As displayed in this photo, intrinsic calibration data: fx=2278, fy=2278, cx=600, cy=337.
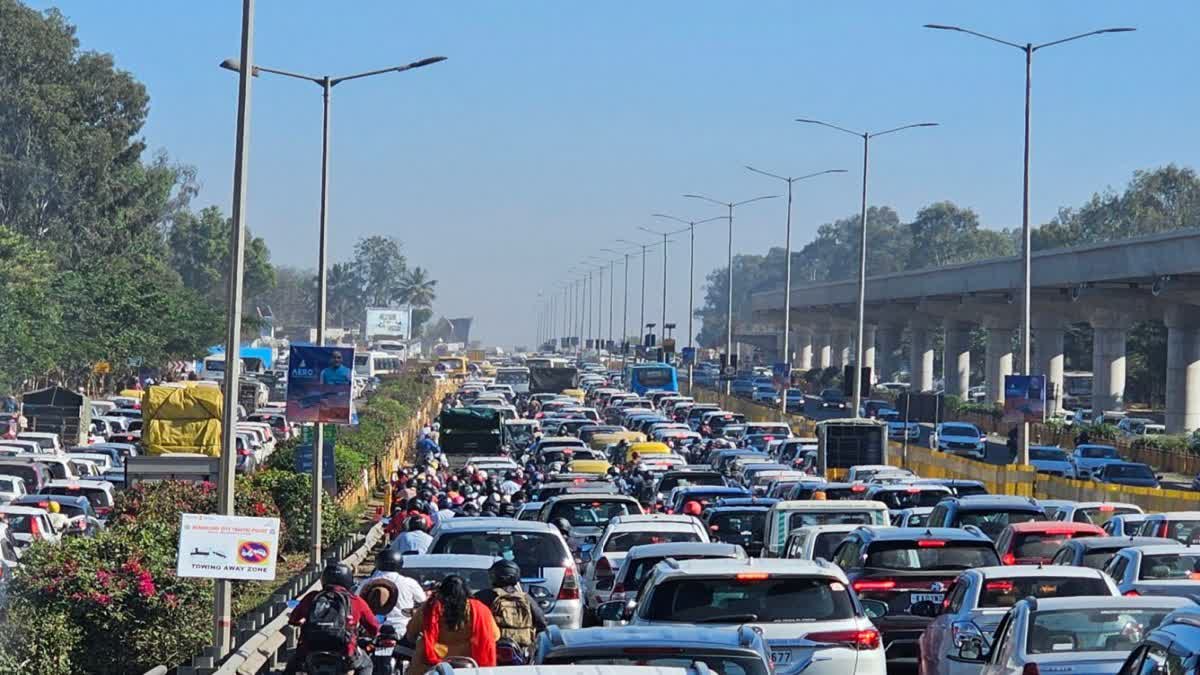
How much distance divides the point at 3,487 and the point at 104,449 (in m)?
13.4

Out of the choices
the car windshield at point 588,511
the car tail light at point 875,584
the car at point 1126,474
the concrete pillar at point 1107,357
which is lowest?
the car at point 1126,474

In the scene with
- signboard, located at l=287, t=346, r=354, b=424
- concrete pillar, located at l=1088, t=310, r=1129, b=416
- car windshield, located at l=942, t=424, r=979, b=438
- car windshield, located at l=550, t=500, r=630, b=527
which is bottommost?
car windshield, located at l=550, t=500, r=630, b=527

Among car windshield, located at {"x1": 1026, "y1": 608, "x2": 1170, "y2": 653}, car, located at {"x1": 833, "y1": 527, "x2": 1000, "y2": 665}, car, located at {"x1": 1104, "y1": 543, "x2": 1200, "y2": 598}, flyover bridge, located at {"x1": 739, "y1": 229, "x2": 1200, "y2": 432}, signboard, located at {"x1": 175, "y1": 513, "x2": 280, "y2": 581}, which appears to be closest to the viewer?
car windshield, located at {"x1": 1026, "y1": 608, "x2": 1170, "y2": 653}

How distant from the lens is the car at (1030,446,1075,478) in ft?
196

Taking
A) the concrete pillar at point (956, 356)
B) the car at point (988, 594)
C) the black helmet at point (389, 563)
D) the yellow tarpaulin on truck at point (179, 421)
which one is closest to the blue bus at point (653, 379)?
the concrete pillar at point (956, 356)

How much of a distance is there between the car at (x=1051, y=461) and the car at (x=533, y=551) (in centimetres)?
4038

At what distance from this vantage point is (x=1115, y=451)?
63.9 metres

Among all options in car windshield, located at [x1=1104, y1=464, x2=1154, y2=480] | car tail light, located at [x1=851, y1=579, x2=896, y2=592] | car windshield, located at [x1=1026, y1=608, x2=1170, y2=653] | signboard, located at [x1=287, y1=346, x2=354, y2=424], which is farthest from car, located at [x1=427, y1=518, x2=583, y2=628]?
car windshield, located at [x1=1104, y1=464, x2=1154, y2=480]

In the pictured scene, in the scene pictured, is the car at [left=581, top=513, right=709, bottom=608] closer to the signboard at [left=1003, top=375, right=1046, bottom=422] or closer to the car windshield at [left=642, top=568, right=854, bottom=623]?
the car windshield at [left=642, top=568, right=854, bottom=623]

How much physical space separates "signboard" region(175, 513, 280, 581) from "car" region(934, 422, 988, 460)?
53472 millimetres

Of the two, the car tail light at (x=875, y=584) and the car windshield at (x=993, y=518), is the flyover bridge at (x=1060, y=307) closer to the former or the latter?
the car windshield at (x=993, y=518)

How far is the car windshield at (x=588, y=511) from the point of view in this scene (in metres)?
29.1

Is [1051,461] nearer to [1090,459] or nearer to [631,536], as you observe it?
[1090,459]

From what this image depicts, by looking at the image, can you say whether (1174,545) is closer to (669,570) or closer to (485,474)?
(669,570)
